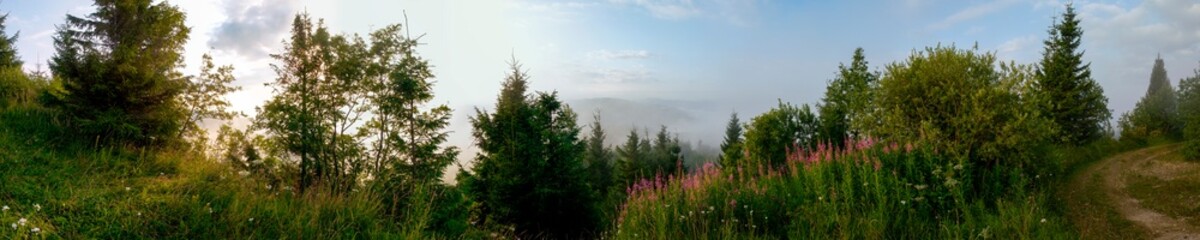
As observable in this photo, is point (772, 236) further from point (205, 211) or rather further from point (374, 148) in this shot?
point (374, 148)

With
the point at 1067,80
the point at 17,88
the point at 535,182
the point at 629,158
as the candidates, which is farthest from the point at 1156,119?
the point at 17,88

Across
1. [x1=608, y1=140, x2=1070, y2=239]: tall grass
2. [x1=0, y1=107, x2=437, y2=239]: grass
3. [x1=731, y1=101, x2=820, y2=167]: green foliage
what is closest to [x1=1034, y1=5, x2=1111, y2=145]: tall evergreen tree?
[x1=731, y1=101, x2=820, y2=167]: green foliage

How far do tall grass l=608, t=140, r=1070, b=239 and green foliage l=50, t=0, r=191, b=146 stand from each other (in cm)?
982

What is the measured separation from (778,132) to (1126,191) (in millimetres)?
16863

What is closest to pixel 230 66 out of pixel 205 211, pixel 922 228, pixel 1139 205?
pixel 205 211

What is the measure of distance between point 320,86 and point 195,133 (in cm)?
298

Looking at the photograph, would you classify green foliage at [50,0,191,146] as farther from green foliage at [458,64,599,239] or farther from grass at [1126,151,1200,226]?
grass at [1126,151,1200,226]

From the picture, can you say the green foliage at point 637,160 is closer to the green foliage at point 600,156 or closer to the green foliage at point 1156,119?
the green foliage at point 600,156

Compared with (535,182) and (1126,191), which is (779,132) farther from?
(535,182)

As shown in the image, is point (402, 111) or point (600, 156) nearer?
point (402, 111)

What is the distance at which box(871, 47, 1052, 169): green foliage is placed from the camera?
14312 mm

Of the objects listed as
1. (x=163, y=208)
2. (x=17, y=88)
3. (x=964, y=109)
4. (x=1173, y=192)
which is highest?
(x=17, y=88)

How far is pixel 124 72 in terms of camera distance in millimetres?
11883

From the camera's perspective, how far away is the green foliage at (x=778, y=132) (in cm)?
3222
